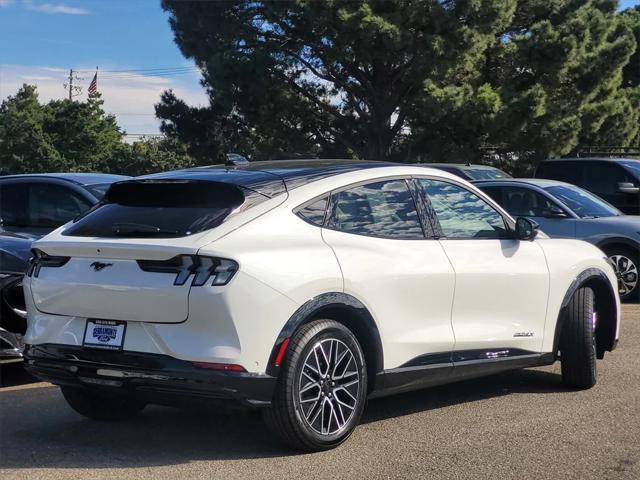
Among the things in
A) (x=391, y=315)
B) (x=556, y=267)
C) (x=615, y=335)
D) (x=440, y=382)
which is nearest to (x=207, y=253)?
(x=391, y=315)

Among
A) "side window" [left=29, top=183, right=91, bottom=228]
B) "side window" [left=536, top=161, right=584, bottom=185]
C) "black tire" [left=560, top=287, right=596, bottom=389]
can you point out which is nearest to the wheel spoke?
"black tire" [left=560, top=287, right=596, bottom=389]

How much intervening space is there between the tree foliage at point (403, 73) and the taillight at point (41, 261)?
24313 mm

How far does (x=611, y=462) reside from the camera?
15.8ft

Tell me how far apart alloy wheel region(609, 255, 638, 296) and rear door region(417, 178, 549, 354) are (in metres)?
5.90

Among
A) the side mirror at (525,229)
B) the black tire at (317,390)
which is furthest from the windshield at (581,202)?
the black tire at (317,390)

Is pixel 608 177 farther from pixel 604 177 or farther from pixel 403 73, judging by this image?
pixel 403 73

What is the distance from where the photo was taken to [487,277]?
5852mm

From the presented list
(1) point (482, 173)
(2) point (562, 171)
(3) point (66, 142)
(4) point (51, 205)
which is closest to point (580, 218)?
(2) point (562, 171)

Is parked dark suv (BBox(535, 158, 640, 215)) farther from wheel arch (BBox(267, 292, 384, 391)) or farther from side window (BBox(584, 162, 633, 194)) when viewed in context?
wheel arch (BBox(267, 292, 384, 391))

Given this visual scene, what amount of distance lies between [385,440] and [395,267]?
Result: 107 centimetres

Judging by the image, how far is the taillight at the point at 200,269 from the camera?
4438 mm

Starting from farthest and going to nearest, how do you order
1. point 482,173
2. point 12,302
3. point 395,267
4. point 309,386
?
point 482,173
point 12,302
point 395,267
point 309,386

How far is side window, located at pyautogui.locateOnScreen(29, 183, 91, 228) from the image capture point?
32.4 feet

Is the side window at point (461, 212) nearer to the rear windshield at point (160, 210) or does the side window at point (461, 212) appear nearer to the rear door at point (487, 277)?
the rear door at point (487, 277)
